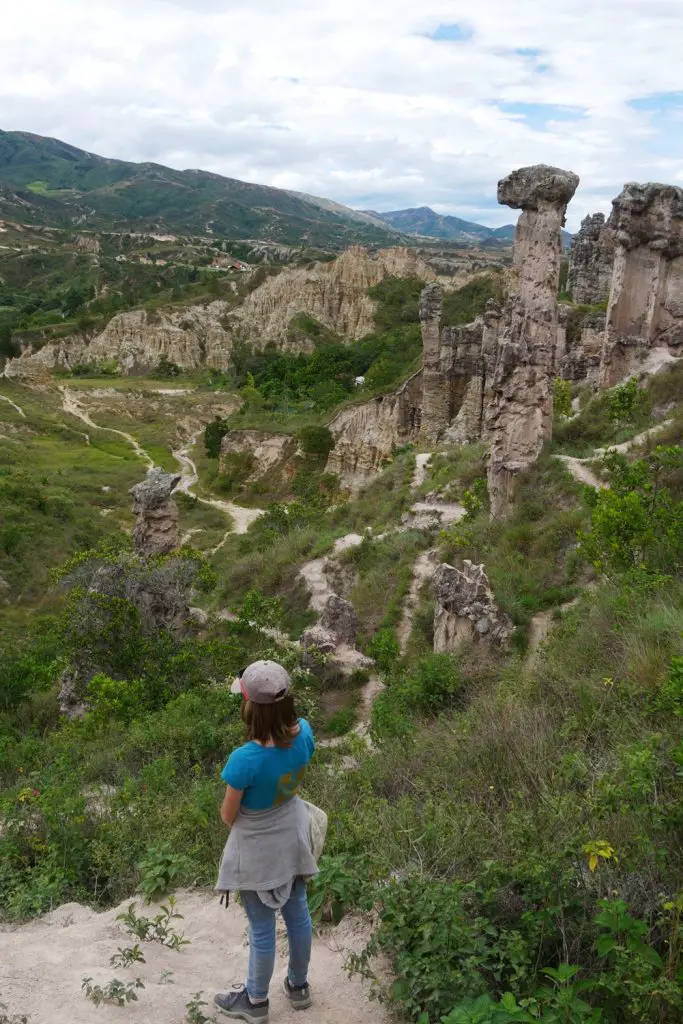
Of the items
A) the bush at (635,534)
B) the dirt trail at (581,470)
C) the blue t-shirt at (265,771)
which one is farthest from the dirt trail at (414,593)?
the blue t-shirt at (265,771)

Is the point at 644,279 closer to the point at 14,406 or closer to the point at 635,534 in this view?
the point at 635,534

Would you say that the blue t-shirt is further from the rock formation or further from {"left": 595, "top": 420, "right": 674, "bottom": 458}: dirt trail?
the rock formation

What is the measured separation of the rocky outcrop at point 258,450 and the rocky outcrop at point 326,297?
97.6ft

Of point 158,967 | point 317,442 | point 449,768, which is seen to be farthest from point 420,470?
point 158,967

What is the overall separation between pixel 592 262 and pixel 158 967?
121 feet

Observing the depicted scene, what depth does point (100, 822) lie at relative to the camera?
4.97 m

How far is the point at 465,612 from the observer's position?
29.5 ft

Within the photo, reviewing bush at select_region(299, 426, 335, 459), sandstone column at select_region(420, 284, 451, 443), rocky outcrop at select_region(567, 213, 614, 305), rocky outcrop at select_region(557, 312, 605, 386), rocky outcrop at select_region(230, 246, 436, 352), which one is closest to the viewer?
rocky outcrop at select_region(557, 312, 605, 386)

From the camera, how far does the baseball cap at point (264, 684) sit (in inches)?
114

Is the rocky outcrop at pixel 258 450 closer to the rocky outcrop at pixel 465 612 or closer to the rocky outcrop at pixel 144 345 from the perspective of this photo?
the rocky outcrop at pixel 465 612

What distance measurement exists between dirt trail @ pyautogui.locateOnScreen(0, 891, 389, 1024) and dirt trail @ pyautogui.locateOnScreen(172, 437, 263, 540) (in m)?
19.9

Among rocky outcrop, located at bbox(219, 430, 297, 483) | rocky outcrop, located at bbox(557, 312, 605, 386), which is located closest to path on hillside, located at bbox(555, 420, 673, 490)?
rocky outcrop, located at bbox(557, 312, 605, 386)

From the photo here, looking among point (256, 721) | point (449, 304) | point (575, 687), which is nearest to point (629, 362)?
point (575, 687)

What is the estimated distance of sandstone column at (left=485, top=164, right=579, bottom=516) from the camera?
44.3 feet
